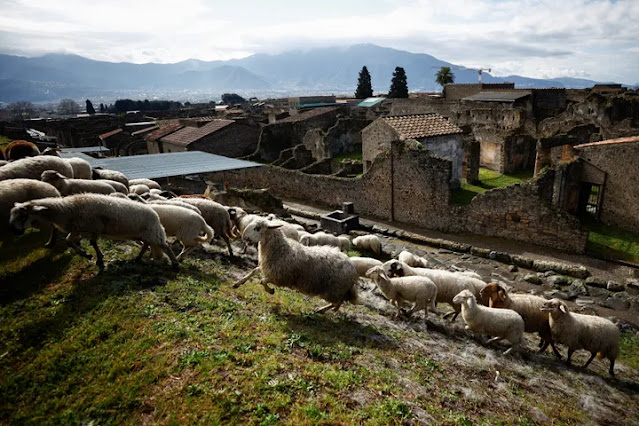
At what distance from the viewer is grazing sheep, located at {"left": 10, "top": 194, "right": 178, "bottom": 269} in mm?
6223

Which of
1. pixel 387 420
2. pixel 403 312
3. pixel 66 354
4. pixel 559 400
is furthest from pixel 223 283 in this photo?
pixel 559 400

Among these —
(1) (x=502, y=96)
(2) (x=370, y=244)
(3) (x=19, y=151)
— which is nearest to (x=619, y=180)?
(2) (x=370, y=244)

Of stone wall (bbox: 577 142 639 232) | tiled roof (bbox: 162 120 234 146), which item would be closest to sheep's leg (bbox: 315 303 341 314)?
stone wall (bbox: 577 142 639 232)

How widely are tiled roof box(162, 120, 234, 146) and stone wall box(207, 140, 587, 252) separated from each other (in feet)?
40.6

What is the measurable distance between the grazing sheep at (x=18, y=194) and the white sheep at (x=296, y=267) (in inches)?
163

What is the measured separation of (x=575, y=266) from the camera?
12.4m

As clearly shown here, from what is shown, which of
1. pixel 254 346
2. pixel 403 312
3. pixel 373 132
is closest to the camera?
pixel 254 346

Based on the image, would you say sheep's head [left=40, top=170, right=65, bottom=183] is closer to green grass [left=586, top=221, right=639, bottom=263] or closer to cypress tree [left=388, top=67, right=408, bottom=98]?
green grass [left=586, top=221, right=639, bottom=263]

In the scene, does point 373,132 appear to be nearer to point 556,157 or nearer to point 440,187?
point 440,187

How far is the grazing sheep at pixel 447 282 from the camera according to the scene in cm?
880

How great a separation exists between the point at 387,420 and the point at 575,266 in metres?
11.4

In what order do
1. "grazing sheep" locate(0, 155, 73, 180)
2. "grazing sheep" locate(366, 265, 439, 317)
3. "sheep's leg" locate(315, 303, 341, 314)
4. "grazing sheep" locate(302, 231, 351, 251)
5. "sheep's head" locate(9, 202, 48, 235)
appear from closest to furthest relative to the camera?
"sheep's head" locate(9, 202, 48, 235), "sheep's leg" locate(315, 303, 341, 314), "grazing sheep" locate(366, 265, 439, 317), "grazing sheep" locate(0, 155, 73, 180), "grazing sheep" locate(302, 231, 351, 251)

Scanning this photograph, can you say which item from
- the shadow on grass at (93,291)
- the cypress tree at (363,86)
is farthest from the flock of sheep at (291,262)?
the cypress tree at (363,86)

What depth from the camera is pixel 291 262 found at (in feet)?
23.2
